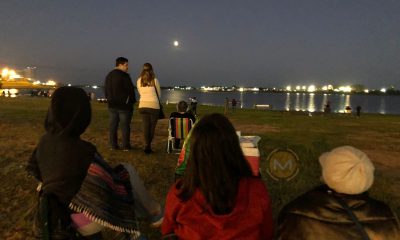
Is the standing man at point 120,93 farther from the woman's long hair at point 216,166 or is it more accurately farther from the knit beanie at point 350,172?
the knit beanie at point 350,172

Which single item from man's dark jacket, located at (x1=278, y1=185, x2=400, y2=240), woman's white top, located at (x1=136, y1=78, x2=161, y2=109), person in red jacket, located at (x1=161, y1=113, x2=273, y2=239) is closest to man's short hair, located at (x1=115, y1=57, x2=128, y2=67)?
woman's white top, located at (x1=136, y1=78, x2=161, y2=109)

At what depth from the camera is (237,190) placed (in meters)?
2.29

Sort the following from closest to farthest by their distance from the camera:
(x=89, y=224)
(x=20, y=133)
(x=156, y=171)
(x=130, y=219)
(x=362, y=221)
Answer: (x=362, y=221), (x=89, y=224), (x=130, y=219), (x=156, y=171), (x=20, y=133)

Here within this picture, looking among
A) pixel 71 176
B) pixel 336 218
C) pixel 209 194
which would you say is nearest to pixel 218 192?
pixel 209 194

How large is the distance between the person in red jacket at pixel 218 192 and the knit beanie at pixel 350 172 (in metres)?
0.45

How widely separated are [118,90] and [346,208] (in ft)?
20.4

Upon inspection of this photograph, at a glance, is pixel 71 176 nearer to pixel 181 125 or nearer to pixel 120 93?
pixel 120 93

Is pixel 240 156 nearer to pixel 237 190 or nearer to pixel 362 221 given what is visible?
pixel 237 190

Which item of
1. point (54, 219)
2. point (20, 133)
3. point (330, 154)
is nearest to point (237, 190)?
point (330, 154)

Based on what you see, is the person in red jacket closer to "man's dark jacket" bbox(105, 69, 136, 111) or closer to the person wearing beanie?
the person wearing beanie

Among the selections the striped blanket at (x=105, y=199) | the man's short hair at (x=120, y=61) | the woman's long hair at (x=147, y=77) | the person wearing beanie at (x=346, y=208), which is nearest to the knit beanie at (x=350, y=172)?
the person wearing beanie at (x=346, y=208)

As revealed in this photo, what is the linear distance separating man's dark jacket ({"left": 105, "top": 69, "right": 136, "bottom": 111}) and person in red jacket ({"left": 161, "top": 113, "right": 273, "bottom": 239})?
565 cm

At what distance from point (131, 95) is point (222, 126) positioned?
5.83m

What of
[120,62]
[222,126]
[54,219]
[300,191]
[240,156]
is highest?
[120,62]
